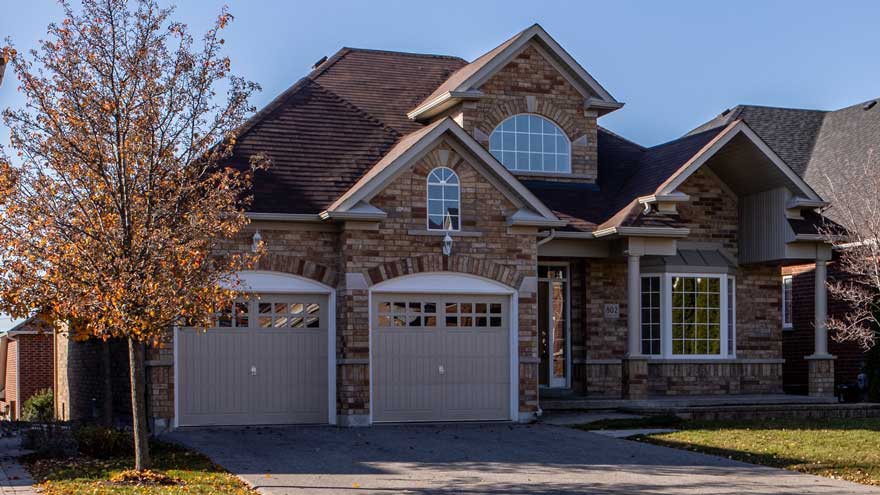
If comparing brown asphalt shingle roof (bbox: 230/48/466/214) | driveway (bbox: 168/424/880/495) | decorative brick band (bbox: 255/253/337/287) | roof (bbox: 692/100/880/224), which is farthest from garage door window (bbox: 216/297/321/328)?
roof (bbox: 692/100/880/224)

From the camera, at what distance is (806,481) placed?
44.8ft

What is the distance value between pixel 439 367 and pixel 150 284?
8457 millimetres

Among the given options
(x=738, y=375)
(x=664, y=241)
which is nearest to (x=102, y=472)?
(x=664, y=241)

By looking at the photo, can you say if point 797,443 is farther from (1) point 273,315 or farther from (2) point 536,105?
(2) point 536,105

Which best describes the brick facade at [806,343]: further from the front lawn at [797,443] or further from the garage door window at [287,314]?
the garage door window at [287,314]

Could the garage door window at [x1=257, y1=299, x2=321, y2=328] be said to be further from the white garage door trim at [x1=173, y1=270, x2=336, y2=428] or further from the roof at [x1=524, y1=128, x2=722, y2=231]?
the roof at [x1=524, y1=128, x2=722, y2=231]

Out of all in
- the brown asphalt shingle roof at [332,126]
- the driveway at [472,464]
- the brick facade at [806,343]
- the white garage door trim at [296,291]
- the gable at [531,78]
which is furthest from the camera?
the brick facade at [806,343]

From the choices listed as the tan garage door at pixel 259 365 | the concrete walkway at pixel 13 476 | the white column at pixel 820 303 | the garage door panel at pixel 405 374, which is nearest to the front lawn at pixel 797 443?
the white column at pixel 820 303

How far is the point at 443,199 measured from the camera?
67.2 ft

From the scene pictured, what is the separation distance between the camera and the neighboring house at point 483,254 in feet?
65.5

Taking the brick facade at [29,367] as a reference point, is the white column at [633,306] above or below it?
above

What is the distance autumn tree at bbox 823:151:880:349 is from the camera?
19.1 metres

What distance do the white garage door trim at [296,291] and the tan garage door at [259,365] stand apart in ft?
0.27

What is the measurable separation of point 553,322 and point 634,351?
2328 mm
